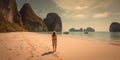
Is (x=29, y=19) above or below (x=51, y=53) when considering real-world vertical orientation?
above

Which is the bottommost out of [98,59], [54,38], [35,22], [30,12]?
[98,59]

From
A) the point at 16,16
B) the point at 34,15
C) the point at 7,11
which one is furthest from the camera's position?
the point at 34,15

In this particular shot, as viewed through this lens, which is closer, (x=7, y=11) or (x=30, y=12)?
(x=7, y=11)

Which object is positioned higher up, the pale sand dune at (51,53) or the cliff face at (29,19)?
the cliff face at (29,19)

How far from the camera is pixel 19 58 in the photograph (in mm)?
8664

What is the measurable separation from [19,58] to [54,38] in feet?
14.0

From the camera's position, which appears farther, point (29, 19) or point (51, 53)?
point (29, 19)

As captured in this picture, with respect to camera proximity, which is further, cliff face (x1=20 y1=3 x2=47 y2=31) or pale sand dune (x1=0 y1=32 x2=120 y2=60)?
cliff face (x1=20 y1=3 x2=47 y2=31)

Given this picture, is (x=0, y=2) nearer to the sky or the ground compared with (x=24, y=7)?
nearer to the ground

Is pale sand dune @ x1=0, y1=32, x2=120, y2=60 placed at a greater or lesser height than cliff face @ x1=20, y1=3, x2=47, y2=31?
lesser

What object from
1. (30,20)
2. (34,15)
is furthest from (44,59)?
(34,15)

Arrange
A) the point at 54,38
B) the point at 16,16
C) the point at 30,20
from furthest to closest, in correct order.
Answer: the point at 30,20 → the point at 16,16 → the point at 54,38

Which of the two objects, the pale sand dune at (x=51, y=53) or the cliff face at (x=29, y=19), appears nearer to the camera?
the pale sand dune at (x=51, y=53)

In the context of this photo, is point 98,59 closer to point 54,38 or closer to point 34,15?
point 54,38
